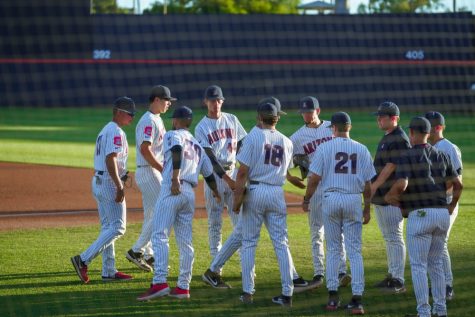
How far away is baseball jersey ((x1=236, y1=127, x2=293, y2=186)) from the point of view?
7.21 m

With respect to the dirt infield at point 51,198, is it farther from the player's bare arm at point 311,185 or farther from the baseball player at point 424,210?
the baseball player at point 424,210

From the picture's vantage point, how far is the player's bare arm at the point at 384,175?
7.38 m

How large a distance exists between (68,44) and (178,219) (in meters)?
22.1

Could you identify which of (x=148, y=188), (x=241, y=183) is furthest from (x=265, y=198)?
(x=148, y=188)

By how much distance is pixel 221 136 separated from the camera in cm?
824

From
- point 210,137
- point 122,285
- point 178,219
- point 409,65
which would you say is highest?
point 409,65

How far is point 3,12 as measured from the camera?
73.6 ft

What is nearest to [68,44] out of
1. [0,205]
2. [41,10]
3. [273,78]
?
[41,10]

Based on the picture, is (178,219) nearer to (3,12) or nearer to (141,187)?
(141,187)

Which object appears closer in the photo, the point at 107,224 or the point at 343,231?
the point at 343,231

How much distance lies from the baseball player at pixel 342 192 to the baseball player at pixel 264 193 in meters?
0.33

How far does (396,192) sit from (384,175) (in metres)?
0.53

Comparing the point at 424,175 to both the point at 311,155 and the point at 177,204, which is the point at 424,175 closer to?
the point at 311,155

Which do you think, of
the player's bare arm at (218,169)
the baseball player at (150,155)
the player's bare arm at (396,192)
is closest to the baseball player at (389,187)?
the player's bare arm at (396,192)
